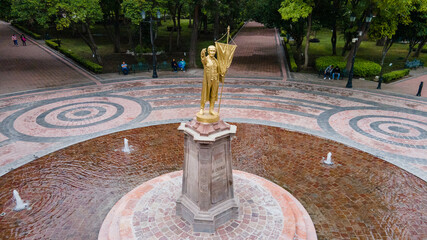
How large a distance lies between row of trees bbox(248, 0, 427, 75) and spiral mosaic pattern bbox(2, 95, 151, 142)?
14715 mm

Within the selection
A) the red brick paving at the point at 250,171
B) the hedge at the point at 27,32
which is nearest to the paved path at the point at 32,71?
the hedge at the point at 27,32

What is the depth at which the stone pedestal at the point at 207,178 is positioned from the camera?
6.20m

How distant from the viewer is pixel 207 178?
6.45 metres

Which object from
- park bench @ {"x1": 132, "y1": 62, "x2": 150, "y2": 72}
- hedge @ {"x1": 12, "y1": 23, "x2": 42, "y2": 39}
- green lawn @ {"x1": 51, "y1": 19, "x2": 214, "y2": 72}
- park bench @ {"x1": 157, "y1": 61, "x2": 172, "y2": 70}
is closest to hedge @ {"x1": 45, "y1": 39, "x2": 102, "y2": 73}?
green lawn @ {"x1": 51, "y1": 19, "x2": 214, "y2": 72}

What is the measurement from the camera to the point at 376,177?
945cm

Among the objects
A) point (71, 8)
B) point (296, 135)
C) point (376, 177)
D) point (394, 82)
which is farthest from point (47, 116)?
point (394, 82)

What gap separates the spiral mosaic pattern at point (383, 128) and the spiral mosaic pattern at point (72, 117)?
34.8 feet

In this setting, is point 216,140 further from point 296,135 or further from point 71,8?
point 71,8

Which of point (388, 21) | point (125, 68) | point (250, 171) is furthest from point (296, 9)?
point (250, 171)

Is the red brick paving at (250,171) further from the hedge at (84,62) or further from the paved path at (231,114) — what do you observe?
the hedge at (84,62)

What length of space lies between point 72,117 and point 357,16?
2483 centimetres

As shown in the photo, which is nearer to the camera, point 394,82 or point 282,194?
point 282,194

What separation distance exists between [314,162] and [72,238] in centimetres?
834

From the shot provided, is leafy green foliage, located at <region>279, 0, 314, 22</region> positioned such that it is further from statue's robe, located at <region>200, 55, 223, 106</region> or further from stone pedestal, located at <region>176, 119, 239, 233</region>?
stone pedestal, located at <region>176, 119, 239, 233</region>
